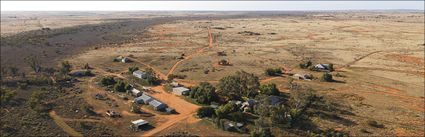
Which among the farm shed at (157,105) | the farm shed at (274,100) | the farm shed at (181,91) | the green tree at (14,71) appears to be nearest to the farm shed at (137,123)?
the farm shed at (157,105)

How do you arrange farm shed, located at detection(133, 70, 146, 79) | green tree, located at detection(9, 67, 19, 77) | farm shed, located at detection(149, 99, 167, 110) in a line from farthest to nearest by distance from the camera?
green tree, located at detection(9, 67, 19, 77), farm shed, located at detection(133, 70, 146, 79), farm shed, located at detection(149, 99, 167, 110)

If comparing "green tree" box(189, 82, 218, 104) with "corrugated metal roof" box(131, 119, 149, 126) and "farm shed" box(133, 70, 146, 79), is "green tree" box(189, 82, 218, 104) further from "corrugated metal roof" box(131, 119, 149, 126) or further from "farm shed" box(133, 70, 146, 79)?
"farm shed" box(133, 70, 146, 79)

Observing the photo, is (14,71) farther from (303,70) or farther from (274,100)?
(303,70)

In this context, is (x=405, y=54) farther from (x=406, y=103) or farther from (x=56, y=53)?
(x=56, y=53)

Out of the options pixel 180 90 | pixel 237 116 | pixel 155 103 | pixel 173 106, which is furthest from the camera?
pixel 180 90

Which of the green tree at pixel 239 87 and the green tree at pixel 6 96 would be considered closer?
the green tree at pixel 6 96

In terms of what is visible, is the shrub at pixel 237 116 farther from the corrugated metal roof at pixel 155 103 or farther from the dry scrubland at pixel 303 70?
the corrugated metal roof at pixel 155 103

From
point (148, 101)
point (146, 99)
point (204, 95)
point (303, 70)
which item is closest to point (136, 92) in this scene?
point (146, 99)

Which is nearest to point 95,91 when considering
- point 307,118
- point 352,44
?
point 307,118

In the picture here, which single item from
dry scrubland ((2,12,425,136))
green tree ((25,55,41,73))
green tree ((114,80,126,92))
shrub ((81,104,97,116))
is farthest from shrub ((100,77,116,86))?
green tree ((25,55,41,73))
